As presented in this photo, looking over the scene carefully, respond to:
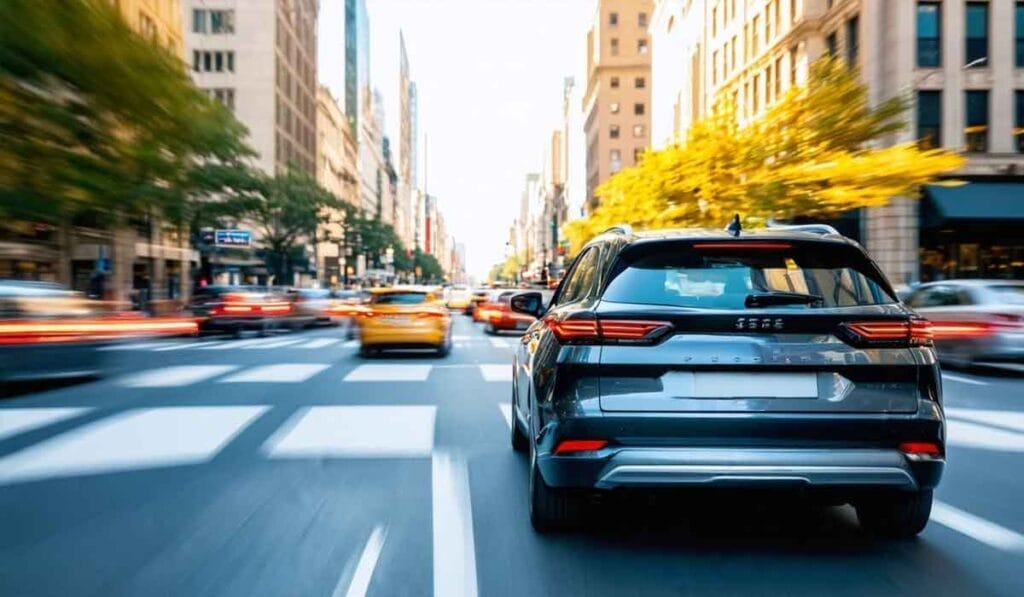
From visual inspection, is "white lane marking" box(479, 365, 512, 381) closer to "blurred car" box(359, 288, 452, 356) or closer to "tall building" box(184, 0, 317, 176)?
"blurred car" box(359, 288, 452, 356)

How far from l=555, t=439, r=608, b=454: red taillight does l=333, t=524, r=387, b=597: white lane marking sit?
1021mm

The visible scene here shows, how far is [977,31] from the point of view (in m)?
32.5

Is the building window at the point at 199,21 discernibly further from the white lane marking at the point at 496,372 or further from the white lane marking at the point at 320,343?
the white lane marking at the point at 496,372

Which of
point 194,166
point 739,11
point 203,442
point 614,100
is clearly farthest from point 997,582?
point 614,100

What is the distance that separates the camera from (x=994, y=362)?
1470 centimetres

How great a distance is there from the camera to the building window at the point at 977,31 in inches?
1278

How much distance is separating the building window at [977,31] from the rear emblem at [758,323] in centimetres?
3236

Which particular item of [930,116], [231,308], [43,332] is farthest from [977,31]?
[43,332]

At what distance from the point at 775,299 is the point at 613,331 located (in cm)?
77

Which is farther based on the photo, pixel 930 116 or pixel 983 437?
pixel 930 116

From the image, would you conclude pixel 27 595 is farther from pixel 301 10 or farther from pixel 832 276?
pixel 301 10

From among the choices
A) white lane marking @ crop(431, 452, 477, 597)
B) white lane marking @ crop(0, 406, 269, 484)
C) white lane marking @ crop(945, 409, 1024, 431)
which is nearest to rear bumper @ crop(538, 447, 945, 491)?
white lane marking @ crop(431, 452, 477, 597)

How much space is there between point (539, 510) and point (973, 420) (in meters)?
6.72

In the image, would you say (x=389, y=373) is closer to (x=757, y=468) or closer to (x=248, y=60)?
(x=757, y=468)
